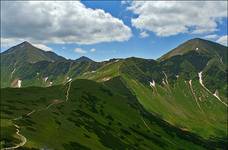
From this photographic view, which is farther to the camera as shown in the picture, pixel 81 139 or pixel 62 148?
pixel 81 139

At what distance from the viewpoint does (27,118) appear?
622ft

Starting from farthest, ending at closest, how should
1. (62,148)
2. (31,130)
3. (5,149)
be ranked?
(31,130), (62,148), (5,149)

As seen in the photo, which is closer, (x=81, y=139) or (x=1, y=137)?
(x=1, y=137)

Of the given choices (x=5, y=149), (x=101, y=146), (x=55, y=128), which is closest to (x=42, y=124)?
(x=55, y=128)

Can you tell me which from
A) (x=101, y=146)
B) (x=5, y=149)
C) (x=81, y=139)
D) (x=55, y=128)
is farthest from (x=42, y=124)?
(x=5, y=149)

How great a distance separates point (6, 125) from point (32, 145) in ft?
102

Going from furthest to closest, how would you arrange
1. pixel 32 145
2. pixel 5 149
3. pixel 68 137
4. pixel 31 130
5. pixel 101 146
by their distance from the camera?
pixel 101 146 < pixel 68 137 < pixel 31 130 < pixel 32 145 < pixel 5 149

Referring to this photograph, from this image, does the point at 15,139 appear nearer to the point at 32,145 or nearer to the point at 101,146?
the point at 32,145

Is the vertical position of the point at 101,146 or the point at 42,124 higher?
the point at 42,124

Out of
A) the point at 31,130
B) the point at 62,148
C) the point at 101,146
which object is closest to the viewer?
the point at 62,148

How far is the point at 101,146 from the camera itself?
635ft

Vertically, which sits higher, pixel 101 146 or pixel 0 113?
pixel 0 113

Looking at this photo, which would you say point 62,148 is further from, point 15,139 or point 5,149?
point 5,149

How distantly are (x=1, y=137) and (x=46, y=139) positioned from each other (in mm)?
26346
